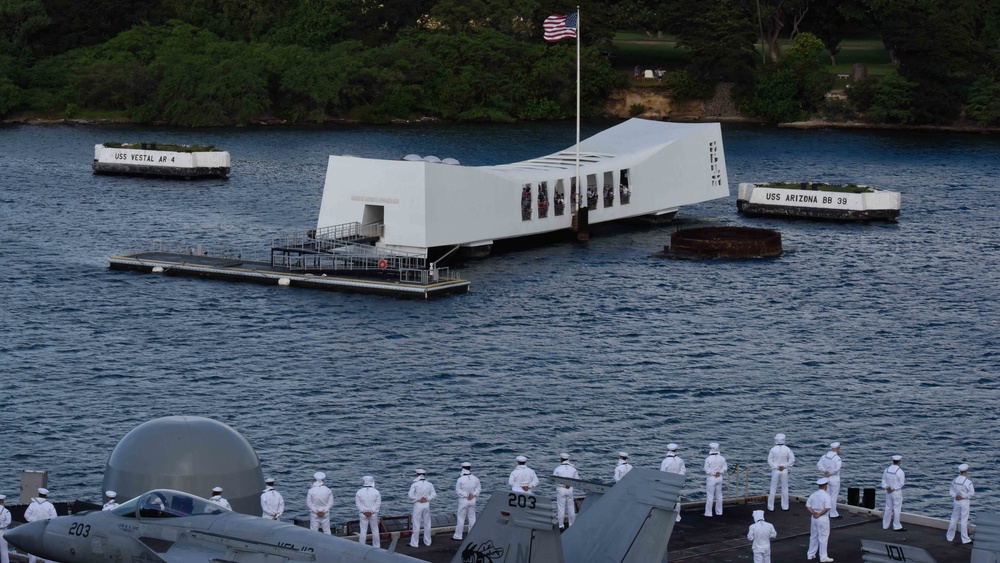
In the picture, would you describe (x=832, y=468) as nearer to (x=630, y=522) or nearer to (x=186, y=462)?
(x=630, y=522)

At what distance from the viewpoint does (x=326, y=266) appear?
10600 cm

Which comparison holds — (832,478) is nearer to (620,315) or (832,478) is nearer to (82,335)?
(620,315)

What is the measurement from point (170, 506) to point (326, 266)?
6562cm

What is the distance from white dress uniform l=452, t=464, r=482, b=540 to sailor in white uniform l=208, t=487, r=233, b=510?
29.0ft

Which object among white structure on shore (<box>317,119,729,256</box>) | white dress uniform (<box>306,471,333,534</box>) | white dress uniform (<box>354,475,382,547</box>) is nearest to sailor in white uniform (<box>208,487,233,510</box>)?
white dress uniform (<box>306,471,333,534</box>)

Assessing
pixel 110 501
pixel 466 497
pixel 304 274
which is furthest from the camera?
pixel 304 274

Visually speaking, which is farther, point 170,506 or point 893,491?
point 893,491

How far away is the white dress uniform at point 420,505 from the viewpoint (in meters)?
48.6

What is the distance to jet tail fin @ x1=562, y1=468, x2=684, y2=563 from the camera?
40.2 m

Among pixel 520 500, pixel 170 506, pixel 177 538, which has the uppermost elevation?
pixel 520 500

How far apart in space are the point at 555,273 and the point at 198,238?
31390 millimetres

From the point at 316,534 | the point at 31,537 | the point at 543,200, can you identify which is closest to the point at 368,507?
the point at 316,534

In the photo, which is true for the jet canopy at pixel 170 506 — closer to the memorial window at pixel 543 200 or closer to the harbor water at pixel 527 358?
the harbor water at pixel 527 358

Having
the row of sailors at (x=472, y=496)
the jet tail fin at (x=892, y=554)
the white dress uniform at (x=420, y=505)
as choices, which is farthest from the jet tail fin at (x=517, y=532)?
the jet tail fin at (x=892, y=554)
